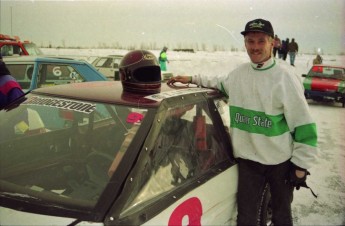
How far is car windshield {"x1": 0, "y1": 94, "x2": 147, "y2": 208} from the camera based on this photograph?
212 centimetres

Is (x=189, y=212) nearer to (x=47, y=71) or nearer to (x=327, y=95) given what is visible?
(x=47, y=71)

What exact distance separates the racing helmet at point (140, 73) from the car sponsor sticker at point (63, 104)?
0.34 m

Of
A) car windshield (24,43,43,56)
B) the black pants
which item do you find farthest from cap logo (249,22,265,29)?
car windshield (24,43,43,56)

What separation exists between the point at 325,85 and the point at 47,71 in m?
9.57

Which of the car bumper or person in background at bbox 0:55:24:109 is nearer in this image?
person in background at bbox 0:55:24:109

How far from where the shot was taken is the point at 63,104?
2.41 metres

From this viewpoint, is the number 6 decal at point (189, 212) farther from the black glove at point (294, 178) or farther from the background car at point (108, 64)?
the background car at point (108, 64)

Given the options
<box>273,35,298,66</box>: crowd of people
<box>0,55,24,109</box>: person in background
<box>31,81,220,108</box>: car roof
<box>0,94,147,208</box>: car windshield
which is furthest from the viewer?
<box>273,35,298,66</box>: crowd of people

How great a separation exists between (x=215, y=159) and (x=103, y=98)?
37.1 inches

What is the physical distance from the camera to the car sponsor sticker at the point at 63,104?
2314mm

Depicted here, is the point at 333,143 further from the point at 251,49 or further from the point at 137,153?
the point at 137,153

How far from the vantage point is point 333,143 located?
22.2 ft

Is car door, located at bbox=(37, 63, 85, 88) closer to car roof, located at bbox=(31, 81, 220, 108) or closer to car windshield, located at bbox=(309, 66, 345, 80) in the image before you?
car roof, located at bbox=(31, 81, 220, 108)

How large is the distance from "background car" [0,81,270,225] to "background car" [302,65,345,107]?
10.1 m
